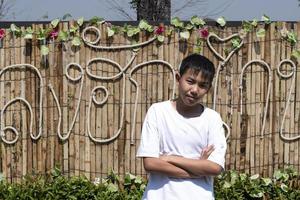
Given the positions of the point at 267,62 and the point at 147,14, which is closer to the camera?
the point at 267,62

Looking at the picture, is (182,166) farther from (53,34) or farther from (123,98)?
(53,34)

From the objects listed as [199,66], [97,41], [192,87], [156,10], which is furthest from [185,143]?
[156,10]

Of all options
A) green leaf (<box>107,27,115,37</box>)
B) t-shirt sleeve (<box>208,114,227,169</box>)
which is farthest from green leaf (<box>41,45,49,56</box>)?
t-shirt sleeve (<box>208,114,227,169</box>)

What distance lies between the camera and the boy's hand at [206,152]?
2506 mm

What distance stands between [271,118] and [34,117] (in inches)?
83.7

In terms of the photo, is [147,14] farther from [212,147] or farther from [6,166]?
[212,147]

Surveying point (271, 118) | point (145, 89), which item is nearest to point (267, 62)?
point (271, 118)

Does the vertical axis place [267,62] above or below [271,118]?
above

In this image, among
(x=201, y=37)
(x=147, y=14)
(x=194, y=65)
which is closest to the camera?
(x=194, y=65)

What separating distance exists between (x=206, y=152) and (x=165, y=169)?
0.21 m

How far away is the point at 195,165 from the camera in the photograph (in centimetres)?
246

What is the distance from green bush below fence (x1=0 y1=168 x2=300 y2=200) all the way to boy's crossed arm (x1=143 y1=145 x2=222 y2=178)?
243cm

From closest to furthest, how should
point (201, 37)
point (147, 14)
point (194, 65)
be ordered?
point (194, 65), point (201, 37), point (147, 14)

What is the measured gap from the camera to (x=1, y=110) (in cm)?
503
